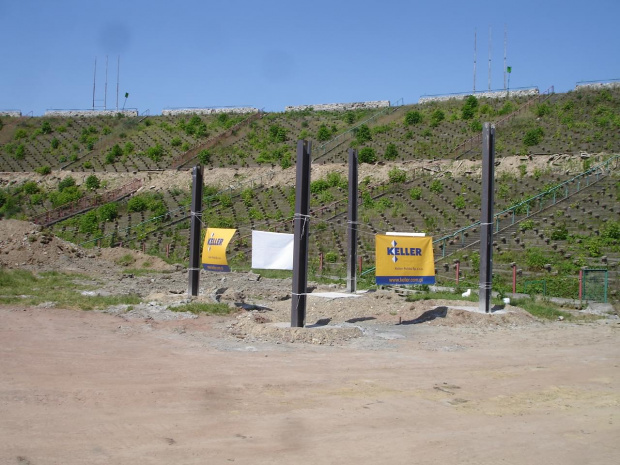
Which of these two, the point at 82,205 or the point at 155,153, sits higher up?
the point at 155,153

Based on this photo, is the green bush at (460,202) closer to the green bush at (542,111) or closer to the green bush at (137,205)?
the green bush at (542,111)

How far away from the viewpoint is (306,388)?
9.52 meters

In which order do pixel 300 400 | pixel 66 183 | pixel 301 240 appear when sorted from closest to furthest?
pixel 300 400
pixel 301 240
pixel 66 183

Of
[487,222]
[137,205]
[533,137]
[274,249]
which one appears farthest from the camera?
[137,205]

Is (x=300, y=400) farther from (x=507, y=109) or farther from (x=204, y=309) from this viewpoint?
(x=507, y=109)

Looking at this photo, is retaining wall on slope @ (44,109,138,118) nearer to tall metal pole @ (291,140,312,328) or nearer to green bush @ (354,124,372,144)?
Answer: green bush @ (354,124,372,144)

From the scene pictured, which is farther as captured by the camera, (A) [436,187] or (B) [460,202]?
(A) [436,187]

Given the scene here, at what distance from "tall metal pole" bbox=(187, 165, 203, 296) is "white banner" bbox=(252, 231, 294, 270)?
491cm

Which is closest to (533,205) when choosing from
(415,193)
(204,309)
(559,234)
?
(559,234)

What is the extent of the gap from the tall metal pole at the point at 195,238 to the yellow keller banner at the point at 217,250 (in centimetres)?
115

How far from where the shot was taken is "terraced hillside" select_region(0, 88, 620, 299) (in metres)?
29.1

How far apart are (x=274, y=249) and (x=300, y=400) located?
7035 mm

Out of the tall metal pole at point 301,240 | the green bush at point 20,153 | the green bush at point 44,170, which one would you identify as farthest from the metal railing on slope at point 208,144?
the tall metal pole at point 301,240

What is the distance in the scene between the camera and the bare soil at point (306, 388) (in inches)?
268
